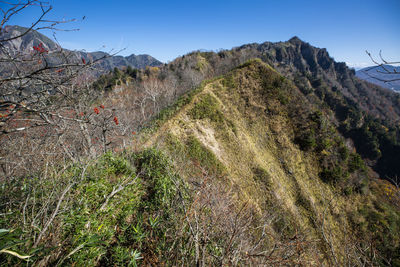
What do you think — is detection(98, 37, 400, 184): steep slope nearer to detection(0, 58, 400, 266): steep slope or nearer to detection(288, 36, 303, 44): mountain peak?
detection(288, 36, 303, 44): mountain peak

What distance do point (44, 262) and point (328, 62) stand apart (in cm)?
15143

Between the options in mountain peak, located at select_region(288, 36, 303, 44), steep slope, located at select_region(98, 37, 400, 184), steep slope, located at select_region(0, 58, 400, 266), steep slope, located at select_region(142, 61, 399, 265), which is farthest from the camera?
mountain peak, located at select_region(288, 36, 303, 44)

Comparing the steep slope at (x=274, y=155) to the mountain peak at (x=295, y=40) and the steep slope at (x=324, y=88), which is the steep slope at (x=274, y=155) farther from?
the mountain peak at (x=295, y=40)

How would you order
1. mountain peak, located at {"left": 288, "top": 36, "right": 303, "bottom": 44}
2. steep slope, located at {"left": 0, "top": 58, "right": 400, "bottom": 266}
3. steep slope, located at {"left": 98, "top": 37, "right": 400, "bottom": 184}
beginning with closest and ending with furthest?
steep slope, located at {"left": 0, "top": 58, "right": 400, "bottom": 266}, steep slope, located at {"left": 98, "top": 37, "right": 400, "bottom": 184}, mountain peak, located at {"left": 288, "top": 36, "right": 303, "bottom": 44}

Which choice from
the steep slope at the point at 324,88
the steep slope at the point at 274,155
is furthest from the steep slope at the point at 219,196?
the steep slope at the point at 324,88

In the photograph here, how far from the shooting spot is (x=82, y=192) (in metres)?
3.79

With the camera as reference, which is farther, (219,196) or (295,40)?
(295,40)

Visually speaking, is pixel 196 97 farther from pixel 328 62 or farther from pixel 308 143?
pixel 328 62

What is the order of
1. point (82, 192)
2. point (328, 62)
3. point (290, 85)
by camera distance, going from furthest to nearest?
point (328, 62), point (290, 85), point (82, 192)

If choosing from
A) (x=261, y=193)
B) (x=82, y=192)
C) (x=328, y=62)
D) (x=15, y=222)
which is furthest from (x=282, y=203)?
(x=328, y=62)

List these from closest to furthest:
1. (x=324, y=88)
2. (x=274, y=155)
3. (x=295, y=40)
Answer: (x=274, y=155) → (x=324, y=88) → (x=295, y=40)

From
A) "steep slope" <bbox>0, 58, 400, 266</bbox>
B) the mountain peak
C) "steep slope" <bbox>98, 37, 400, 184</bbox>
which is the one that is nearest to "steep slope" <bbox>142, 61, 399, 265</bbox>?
"steep slope" <bbox>0, 58, 400, 266</bbox>

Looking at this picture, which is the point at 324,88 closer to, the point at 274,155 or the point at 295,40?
the point at 274,155

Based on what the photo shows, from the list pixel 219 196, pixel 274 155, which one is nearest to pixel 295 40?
pixel 274 155
